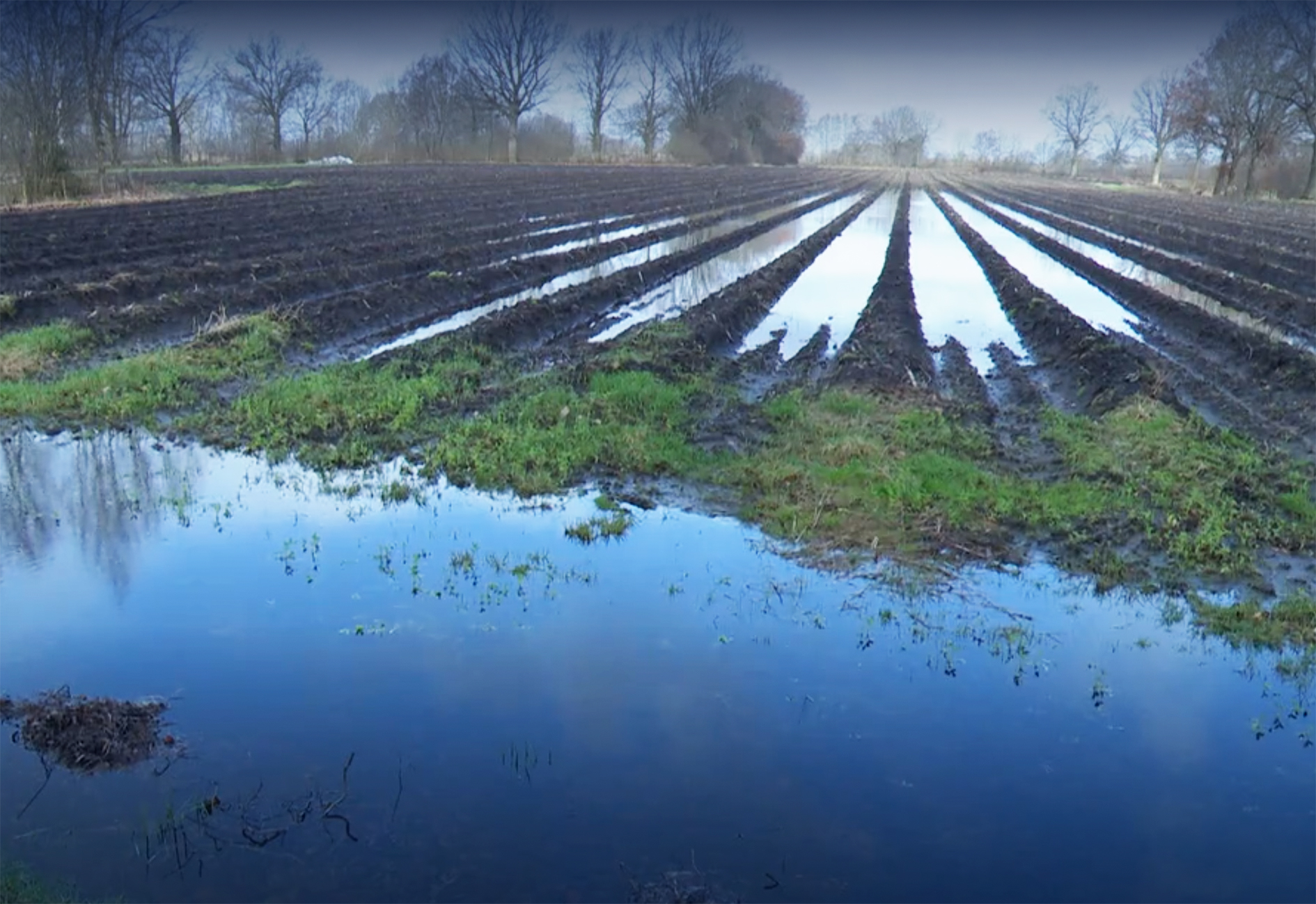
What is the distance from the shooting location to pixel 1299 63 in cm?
6119

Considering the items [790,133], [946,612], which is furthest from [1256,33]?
[946,612]

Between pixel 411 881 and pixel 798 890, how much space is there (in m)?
1.59

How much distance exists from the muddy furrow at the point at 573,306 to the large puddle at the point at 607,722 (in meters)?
6.34

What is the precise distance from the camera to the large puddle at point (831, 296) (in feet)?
52.3

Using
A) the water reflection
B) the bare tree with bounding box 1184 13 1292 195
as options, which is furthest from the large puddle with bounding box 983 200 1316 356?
the bare tree with bounding box 1184 13 1292 195

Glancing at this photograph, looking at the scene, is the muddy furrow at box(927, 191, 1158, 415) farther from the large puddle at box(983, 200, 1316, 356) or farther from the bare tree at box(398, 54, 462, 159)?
the bare tree at box(398, 54, 462, 159)

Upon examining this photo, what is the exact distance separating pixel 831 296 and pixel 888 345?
6.34m

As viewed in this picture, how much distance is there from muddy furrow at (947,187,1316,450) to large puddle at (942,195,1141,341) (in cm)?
37

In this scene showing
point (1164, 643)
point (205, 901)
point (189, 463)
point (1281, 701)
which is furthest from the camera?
point (189, 463)

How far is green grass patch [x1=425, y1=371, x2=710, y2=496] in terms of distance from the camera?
30.6 feet

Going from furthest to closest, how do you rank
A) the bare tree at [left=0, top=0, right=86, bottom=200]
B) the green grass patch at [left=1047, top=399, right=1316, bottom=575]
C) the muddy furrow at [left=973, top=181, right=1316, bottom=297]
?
the bare tree at [left=0, top=0, right=86, bottom=200] < the muddy furrow at [left=973, top=181, right=1316, bottom=297] < the green grass patch at [left=1047, top=399, right=1316, bottom=575]

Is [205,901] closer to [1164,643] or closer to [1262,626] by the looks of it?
[1164,643]

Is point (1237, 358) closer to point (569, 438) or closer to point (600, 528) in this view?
point (569, 438)

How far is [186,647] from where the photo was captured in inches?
247
